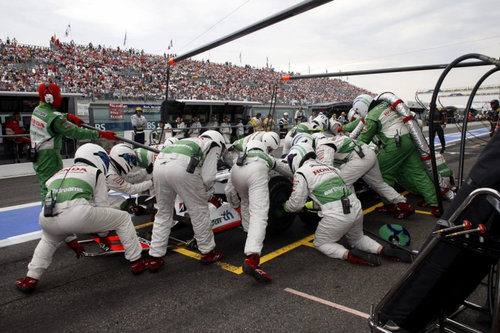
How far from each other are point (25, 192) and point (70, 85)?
61.0 ft

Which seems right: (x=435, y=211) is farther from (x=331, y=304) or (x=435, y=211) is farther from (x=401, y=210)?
(x=331, y=304)

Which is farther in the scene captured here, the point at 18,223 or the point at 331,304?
the point at 18,223

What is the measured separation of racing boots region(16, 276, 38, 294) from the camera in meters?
3.30

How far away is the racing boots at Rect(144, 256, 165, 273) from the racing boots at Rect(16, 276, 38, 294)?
106 centimetres

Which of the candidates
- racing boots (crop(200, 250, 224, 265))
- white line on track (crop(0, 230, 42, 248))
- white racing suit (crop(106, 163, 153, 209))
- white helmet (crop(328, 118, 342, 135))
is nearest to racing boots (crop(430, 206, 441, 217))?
white helmet (crop(328, 118, 342, 135))

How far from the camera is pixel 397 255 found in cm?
373

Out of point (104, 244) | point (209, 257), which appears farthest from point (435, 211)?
point (104, 244)

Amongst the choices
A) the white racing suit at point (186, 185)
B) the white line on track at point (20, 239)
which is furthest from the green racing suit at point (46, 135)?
the white racing suit at point (186, 185)

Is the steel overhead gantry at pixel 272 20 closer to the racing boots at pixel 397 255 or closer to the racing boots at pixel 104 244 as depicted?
the racing boots at pixel 397 255

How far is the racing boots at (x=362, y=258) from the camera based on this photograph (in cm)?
367

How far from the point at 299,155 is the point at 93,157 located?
2.48 metres

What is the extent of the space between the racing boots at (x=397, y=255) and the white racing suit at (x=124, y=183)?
10.4ft

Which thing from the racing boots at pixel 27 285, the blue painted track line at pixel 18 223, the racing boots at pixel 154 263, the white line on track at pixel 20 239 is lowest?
the blue painted track line at pixel 18 223

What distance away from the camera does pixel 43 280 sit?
11.9ft
